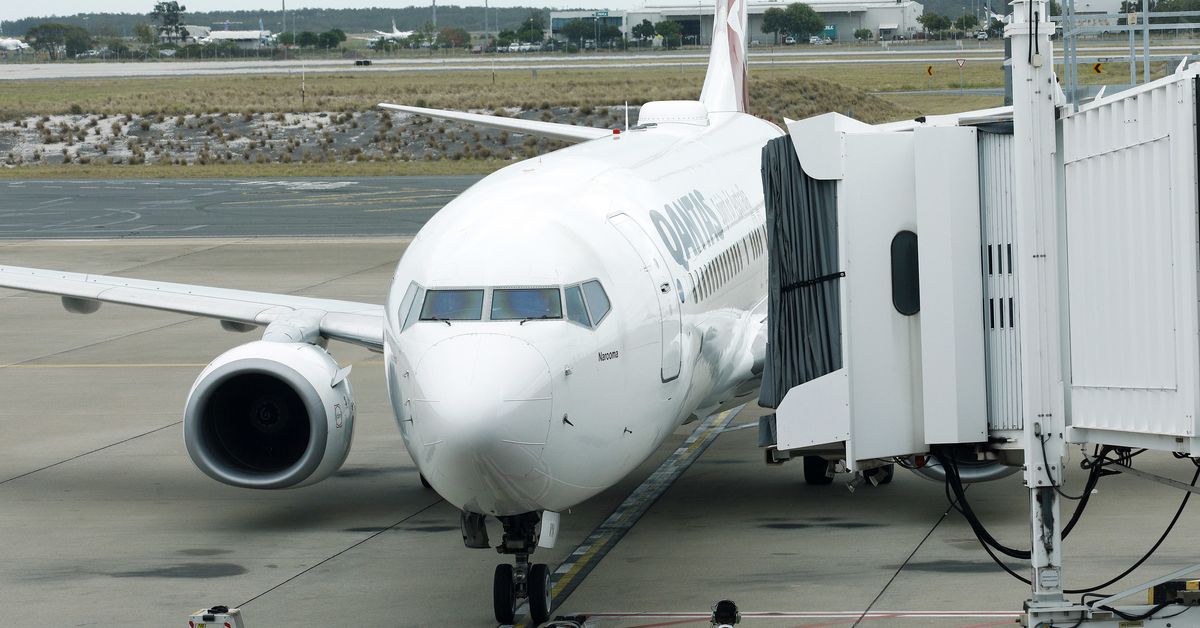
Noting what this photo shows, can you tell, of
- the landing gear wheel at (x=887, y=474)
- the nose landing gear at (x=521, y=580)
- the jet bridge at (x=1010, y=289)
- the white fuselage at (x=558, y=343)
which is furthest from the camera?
the landing gear wheel at (x=887, y=474)

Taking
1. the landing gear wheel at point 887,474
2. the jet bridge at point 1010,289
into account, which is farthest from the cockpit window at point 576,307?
the landing gear wheel at point 887,474

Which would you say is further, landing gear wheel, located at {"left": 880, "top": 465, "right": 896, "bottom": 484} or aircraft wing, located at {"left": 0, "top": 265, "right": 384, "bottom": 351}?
aircraft wing, located at {"left": 0, "top": 265, "right": 384, "bottom": 351}

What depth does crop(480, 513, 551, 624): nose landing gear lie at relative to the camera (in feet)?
37.7

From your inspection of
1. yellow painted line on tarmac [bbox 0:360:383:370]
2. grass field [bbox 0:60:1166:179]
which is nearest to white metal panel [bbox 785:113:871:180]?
yellow painted line on tarmac [bbox 0:360:383:370]

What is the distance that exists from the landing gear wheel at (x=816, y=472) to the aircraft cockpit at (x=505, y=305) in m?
5.86

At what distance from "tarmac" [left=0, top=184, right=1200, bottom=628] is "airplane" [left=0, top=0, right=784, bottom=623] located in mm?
944

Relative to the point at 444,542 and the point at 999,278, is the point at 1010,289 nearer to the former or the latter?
the point at 999,278

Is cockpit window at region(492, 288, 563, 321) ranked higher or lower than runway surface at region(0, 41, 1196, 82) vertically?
lower

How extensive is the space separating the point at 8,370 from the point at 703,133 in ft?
42.9

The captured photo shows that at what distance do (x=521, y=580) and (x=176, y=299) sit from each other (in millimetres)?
8392

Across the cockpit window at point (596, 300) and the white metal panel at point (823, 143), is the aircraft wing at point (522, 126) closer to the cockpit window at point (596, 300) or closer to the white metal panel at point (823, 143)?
the cockpit window at point (596, 300)

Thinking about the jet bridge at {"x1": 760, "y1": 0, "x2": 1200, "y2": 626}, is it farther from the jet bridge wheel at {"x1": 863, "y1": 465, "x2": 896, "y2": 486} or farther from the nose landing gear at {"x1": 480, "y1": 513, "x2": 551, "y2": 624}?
the jet bridge wheel at {"x1": 863, "y1": 465, "x2": 896, "y2": 486}

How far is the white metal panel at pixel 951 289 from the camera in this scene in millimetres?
9188

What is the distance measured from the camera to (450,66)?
472 feet
